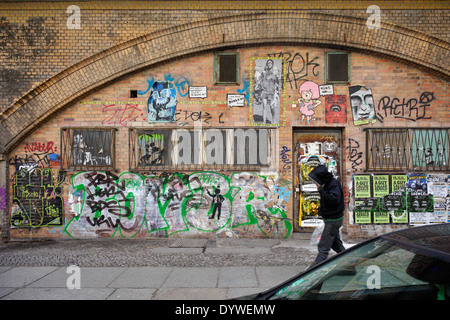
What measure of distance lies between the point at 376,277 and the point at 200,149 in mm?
6581

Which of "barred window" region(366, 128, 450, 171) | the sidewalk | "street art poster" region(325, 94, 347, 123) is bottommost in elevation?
the sidewalk

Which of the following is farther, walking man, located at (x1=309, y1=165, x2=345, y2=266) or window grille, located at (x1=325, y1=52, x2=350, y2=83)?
window grille, located at (x1=325, y1=52, x2=350, y2=83)

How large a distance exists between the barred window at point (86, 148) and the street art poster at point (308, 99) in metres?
4.97

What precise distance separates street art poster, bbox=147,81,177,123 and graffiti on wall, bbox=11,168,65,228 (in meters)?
2.83

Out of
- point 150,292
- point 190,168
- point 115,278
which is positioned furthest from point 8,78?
point 150,292

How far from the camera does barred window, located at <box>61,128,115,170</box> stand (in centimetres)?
880

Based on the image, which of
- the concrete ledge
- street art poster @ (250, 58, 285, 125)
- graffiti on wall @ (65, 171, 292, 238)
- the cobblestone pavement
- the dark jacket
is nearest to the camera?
the dark jacket

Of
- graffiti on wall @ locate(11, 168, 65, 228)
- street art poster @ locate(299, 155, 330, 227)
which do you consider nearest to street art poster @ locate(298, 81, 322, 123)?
street art poster @ locate(299, 155, 330, 227)

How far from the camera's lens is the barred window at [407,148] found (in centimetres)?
867

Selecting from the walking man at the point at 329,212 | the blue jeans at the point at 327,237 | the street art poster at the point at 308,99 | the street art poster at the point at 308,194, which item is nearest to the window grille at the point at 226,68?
the street art poster at the point at 308,99

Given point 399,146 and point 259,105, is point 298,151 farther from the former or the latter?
point 399,146

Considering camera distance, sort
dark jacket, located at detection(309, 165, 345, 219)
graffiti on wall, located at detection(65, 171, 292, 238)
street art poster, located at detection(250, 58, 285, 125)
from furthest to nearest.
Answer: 1. street art poster, located at detection(250, 58, 285, 125)
2. graffiti on wall, located at detection(65, 171, 292, 238)
3. dark jacket, located at detection(309, 165, 345, 219)

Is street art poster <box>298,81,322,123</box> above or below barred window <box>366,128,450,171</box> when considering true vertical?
above

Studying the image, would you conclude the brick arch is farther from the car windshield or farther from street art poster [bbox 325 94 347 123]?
the car windshield
